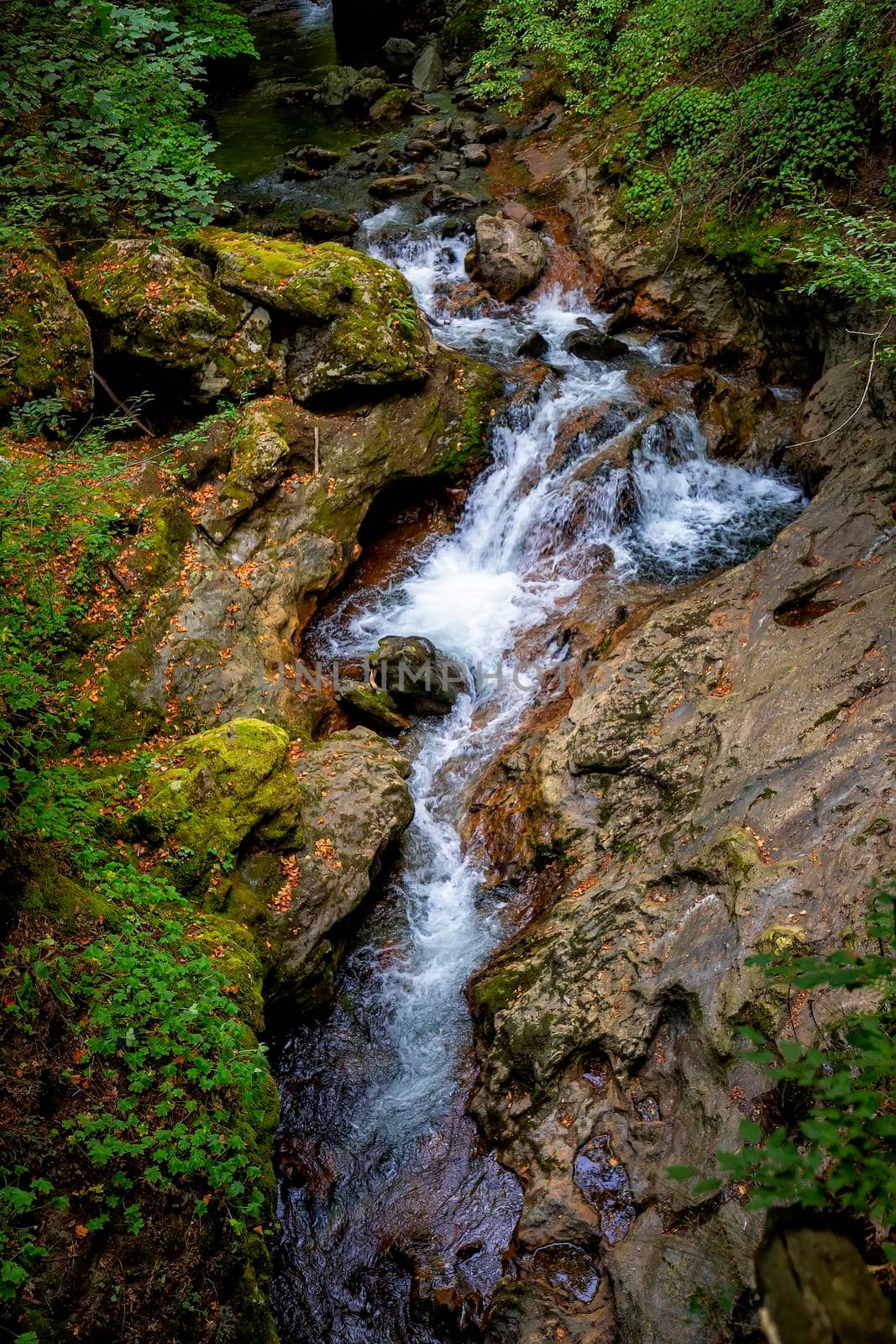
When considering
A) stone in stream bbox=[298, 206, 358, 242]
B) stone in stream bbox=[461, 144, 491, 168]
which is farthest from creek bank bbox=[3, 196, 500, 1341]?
stone in stream bbox=[461, 144, 491, 168]

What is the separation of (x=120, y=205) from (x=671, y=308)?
27.7 ft

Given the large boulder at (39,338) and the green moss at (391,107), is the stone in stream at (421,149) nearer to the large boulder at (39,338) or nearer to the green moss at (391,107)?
the green moss at (391,107)

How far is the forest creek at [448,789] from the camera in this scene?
149 inches

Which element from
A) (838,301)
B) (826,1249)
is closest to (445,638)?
(838,301)

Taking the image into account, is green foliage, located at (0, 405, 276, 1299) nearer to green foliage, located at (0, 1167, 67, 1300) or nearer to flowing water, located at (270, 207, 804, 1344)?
green foliage, located at (0, 1167, 67, 1300)

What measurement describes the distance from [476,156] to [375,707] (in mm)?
14078

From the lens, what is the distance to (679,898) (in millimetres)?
5555

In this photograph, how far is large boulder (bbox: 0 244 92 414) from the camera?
27.1ft

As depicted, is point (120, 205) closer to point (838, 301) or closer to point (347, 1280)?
point (838, 301)

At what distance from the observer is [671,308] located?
40.1ft

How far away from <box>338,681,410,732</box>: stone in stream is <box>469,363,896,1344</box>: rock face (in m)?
1.74

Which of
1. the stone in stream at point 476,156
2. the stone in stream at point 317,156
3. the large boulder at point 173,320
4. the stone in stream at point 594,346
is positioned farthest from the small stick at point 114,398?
the stone in stream at point 476,156

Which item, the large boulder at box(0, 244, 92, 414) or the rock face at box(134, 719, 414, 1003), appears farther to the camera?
the large boulder at box(0, 244, 92, 414)

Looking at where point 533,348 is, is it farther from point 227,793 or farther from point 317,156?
point 227,793
